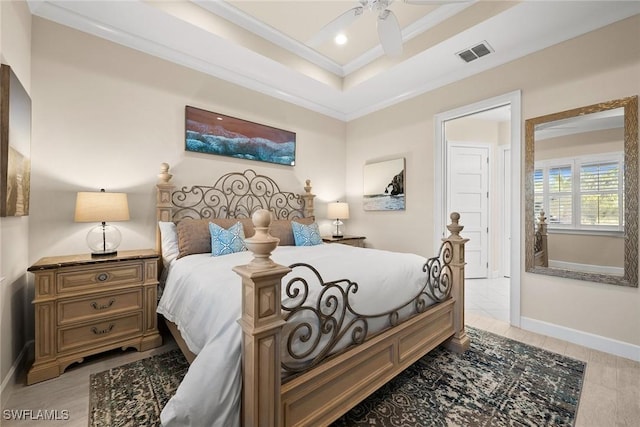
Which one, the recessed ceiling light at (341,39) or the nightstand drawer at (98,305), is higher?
the recessed ceiling light at (341,39)

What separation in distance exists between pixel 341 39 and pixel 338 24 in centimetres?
121

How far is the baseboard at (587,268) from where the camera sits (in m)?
2.38

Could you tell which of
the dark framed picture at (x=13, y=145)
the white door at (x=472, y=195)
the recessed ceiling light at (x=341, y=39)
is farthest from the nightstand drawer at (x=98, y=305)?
the white door at (x=472, y=195)

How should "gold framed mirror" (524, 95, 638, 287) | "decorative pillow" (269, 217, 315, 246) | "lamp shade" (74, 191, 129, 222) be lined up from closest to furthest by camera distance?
1. "lamp shade" (74, 191, 129, 222)
2. "gold framed mirror" (524, 95, 638, 287)
3. "decorative pillow" (269, 217, 315, 246)

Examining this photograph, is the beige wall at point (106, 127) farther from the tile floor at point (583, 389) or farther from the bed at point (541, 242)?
the bed at point (541, 242)

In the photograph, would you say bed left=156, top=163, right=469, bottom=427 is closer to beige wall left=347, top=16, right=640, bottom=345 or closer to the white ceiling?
beige wall left=347, top=16, right=640, bottom=345

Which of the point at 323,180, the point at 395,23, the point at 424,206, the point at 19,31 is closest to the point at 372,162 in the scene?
the point at 323,180

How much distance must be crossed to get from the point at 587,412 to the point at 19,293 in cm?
405

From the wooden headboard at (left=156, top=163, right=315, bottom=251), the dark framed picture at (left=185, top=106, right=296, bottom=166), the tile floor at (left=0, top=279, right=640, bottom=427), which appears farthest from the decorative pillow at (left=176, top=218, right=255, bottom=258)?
the dark framed picture at (left=185, top=106, right=296, bottom=166)

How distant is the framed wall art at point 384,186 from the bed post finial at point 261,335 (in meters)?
3.25

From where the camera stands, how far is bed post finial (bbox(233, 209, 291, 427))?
3.62 ft

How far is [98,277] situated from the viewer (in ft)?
7.08

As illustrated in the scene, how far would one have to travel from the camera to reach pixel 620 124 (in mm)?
2365

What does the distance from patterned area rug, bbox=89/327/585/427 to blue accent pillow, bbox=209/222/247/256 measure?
0.94 meters
